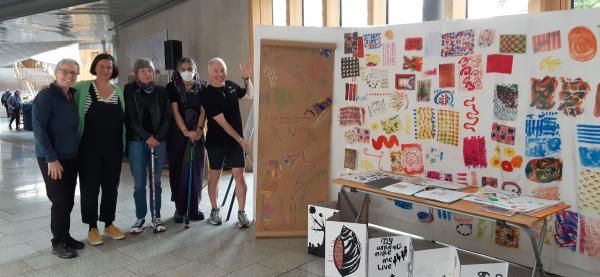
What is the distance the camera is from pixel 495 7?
4.21 metres

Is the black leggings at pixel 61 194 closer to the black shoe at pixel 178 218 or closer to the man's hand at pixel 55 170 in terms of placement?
the man's hand at pixel 55 170

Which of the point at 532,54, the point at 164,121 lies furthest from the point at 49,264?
the point at 532,54

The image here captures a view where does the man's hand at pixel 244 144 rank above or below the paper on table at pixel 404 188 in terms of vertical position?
above

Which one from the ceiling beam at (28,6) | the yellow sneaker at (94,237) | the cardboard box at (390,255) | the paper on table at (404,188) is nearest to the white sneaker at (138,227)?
the yellow sneaker at (94,237)

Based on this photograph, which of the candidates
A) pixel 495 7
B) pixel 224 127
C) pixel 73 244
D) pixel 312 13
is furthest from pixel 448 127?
pixel 312 13

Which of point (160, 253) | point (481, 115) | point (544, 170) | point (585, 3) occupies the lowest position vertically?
point (160, 253)

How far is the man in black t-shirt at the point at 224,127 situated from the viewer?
3545mm

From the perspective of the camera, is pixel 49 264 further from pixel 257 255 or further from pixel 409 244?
pixel 409 244

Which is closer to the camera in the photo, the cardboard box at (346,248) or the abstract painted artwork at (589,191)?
the abstract painted artwork at (589,191)

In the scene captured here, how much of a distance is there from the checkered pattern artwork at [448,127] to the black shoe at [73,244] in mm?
2774

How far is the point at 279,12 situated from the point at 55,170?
4.30m

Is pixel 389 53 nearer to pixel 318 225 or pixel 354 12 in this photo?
pixel 318 225

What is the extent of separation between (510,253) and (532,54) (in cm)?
127

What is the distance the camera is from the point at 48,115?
2928 millimetres
